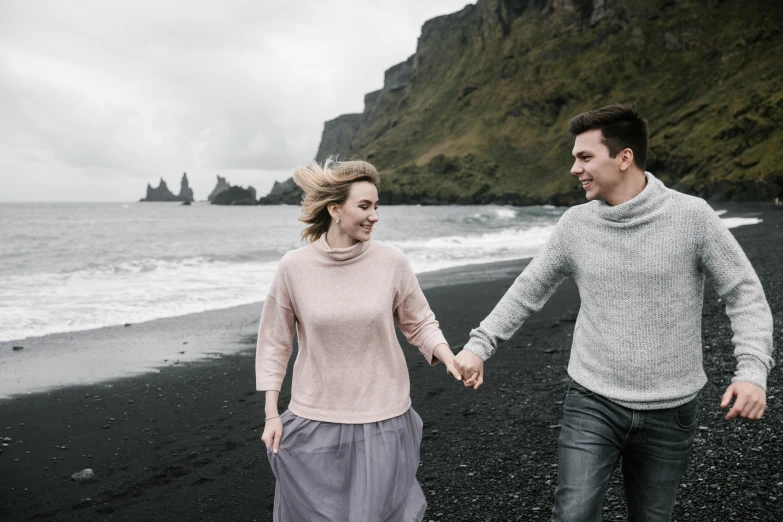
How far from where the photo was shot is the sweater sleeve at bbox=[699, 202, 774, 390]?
2545mm

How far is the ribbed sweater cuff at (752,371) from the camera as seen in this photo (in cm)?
250

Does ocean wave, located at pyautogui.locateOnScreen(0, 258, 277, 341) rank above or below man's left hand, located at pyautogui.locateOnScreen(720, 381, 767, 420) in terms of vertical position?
below

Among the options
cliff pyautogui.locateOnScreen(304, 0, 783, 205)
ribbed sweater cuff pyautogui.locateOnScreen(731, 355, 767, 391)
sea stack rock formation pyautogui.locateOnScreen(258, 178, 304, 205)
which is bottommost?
ribbed sweater cuff pyautogui.locateOnScreen(731, 355, 767, 391)

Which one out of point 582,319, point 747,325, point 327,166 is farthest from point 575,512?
point 327,166

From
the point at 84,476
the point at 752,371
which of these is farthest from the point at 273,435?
the point at 84,476

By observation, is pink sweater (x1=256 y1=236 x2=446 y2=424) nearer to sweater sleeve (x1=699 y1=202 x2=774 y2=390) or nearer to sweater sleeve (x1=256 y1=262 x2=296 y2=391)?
sweater sleeve (x1=256 y1=262 x2=296 y2=391)

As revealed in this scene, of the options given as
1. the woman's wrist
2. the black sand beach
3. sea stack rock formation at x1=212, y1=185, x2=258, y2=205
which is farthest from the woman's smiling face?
sea stack rock formation at x1=212, y1=185, x2=258, y2=205

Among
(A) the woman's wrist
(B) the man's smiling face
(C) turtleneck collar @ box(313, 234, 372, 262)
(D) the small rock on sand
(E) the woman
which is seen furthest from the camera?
(D) the small rock on sand

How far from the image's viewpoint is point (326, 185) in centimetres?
309

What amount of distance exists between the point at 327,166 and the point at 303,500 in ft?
5.33

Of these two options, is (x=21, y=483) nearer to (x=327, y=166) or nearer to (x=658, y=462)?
(x=327, y=166)

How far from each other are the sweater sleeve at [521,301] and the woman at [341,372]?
188 millimetres

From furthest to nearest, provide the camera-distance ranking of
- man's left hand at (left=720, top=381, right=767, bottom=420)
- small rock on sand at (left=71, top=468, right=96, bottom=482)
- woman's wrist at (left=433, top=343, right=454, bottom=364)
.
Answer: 1. small rock on sand at (left=71, top=468, right=96, bottom=482)
2. woman's wrist at (left=433, top=343, right=454, bottom=364)
3. man's left hand at (left=720, top=381, right=767, bottom=420)

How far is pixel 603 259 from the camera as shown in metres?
2.76
